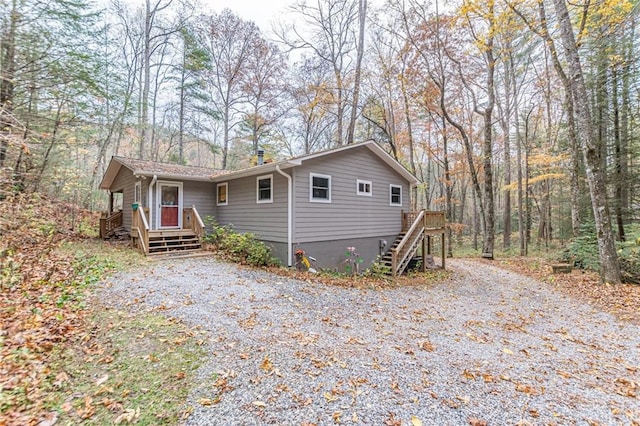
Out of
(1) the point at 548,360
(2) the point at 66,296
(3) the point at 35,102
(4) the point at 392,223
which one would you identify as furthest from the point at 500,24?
(3) the point at 35,102

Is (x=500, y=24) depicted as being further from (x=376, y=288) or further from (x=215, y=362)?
(x=215, y=362)

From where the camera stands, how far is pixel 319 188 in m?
9.62

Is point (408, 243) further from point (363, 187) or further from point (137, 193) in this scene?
point (137, 193)

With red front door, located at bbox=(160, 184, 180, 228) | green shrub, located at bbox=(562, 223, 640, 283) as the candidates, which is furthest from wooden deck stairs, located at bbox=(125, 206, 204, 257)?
green shrub, located at bbox=(562, 223, 640, 283)

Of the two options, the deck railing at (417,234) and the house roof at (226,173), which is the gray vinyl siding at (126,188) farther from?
the deck railing at (417,234)

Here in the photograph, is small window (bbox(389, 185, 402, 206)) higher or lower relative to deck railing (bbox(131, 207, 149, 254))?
higher

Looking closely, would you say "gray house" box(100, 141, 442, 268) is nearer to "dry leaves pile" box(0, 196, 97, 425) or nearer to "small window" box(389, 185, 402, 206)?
"small window" box(389, 185, 402, 206)

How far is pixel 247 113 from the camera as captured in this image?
19.6m

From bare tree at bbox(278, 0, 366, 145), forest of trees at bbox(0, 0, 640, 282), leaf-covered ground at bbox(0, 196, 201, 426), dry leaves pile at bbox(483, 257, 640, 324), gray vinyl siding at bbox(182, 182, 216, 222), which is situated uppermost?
bare tree at bbox(278, 0, 366, 145)

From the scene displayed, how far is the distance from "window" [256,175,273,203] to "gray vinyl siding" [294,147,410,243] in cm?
119

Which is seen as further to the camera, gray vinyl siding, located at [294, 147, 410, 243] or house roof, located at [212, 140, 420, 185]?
gray vinyl siding, located at [294, 147, 410, 243]

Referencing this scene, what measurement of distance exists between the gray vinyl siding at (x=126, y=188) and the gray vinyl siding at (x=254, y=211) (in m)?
3.76

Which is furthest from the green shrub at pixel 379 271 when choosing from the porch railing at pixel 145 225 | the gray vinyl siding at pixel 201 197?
the gray vinyl siding at pixel 201 197

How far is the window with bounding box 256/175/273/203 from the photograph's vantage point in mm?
9608
